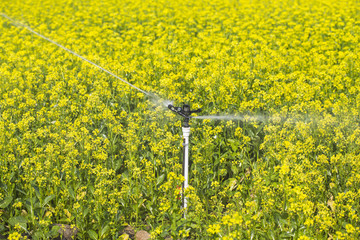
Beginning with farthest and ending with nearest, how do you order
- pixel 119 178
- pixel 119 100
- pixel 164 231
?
pixel 119 100
pixel 119 178
pixel 164 231

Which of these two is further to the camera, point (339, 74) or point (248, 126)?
point (339, 74)

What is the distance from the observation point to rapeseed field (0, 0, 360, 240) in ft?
14.4

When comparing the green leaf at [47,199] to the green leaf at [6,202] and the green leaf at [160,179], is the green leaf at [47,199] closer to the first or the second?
the green leaf at [6,202]

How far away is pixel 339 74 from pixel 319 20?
6.92 metres

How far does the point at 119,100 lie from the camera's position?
7418 millimetres

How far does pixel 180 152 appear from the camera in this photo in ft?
19.7

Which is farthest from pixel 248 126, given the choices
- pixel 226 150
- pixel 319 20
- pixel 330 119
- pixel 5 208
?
pixel 319 20

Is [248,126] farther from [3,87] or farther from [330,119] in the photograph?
[3,87]

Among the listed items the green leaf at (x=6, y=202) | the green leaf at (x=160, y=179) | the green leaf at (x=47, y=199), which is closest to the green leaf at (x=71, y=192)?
the green leaf at (x=47, y=199)

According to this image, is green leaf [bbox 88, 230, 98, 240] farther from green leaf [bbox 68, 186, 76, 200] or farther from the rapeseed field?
green leaf [bbox 68, 186, 76, 200]

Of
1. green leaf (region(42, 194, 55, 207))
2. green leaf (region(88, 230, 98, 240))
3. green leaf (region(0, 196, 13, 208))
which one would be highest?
green leaf (region(0, 196, 13, 208))

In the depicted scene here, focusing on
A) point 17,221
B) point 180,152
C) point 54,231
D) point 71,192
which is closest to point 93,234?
point 54,231

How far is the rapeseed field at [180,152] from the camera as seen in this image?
4391mm

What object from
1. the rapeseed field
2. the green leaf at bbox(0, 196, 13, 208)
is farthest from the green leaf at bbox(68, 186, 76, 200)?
the green leaf at bbox(0, 196, 13, 208)
